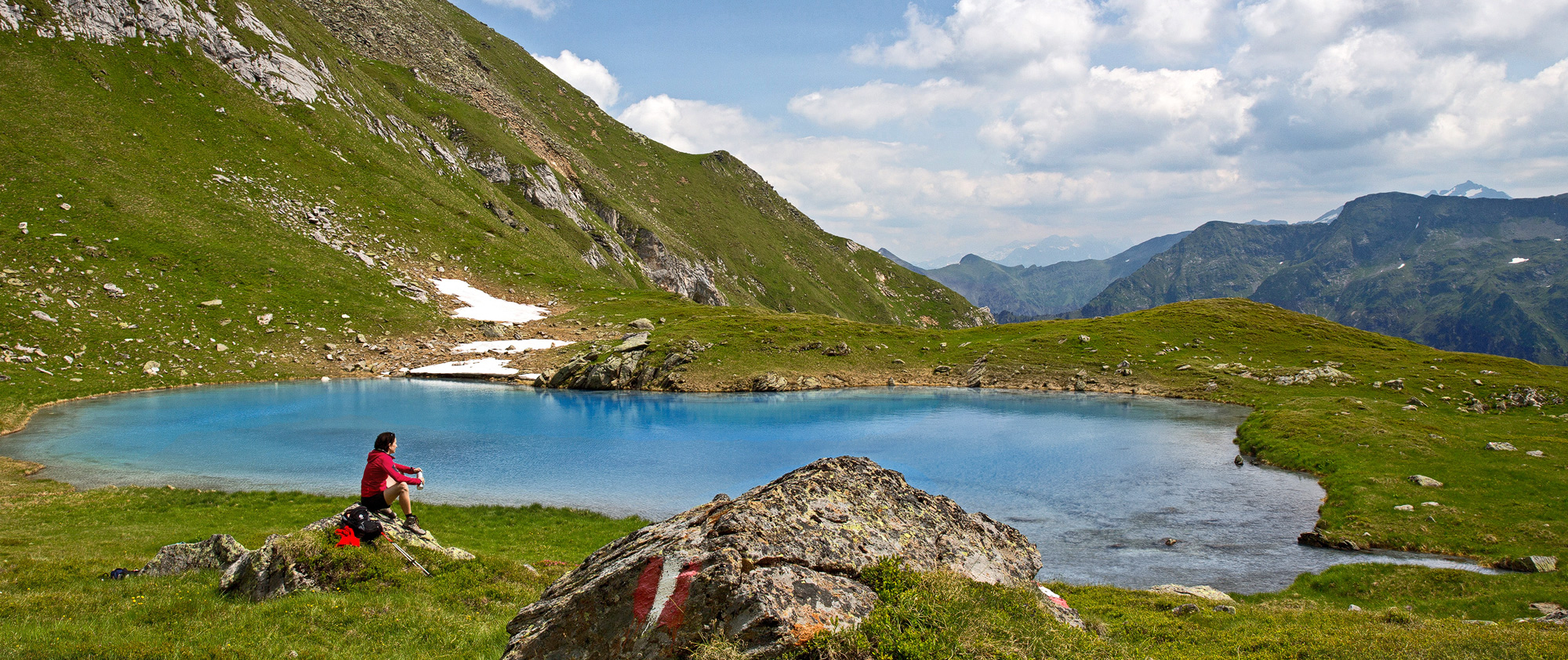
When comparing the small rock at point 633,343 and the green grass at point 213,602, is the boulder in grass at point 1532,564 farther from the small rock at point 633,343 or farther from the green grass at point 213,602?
the small rock at point 633,343

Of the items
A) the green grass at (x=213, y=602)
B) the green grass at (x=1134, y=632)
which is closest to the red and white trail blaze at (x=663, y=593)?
the green grass at (x=1134, y=632)

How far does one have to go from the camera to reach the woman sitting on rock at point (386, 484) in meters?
15.8

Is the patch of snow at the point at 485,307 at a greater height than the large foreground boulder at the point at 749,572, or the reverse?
the patch of snow at the point at 485,307

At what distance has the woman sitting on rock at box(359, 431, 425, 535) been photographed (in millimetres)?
15773

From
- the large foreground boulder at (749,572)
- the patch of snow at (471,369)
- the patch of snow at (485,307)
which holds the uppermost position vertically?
the patch of snow at (485,307)

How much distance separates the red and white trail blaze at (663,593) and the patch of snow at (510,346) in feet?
245

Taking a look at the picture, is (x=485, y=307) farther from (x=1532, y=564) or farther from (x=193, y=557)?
(x=1532, y=564)

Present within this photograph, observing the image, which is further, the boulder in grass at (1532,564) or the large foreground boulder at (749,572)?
the boulder in grass at (1532,564)

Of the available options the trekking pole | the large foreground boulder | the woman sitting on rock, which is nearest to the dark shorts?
the woman sitting on rock

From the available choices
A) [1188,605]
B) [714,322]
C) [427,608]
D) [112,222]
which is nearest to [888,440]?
[1188,605]

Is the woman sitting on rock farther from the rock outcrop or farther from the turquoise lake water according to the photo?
the turquoise lake water

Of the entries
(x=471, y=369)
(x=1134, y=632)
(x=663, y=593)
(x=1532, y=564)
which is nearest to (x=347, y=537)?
(x=663, y=593)

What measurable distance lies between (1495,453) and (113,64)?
447 feet

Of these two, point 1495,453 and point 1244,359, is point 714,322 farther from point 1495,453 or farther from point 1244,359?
point 1495,453
